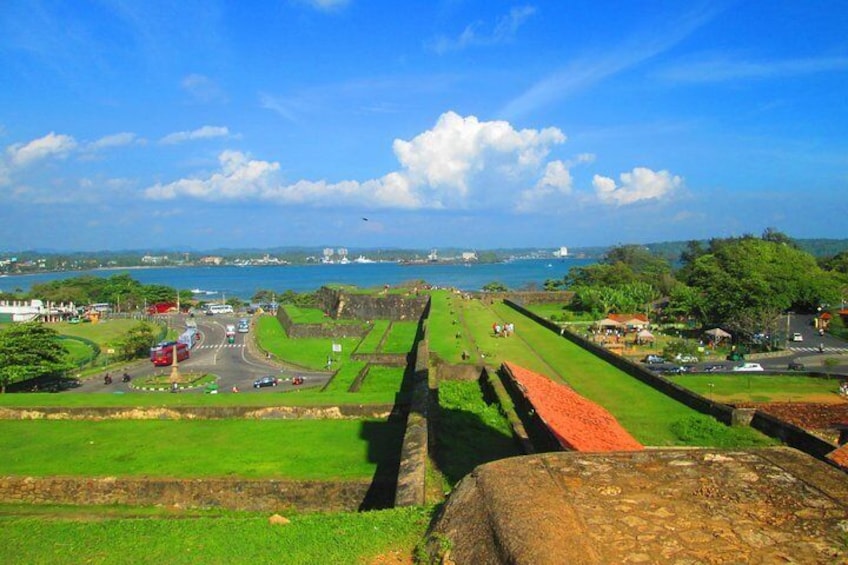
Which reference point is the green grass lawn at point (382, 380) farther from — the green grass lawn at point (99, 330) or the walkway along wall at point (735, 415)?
the green grass lawn at point (99, 330)

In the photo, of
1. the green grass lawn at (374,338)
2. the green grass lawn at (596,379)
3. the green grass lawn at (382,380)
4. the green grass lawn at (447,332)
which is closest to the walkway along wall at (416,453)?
the green grass lawn at (596,379)

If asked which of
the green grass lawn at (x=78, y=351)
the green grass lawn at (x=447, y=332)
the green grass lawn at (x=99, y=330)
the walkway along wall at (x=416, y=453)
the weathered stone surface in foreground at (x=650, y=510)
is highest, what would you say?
the weathered stone surface in foreground at (x=650, y=510)

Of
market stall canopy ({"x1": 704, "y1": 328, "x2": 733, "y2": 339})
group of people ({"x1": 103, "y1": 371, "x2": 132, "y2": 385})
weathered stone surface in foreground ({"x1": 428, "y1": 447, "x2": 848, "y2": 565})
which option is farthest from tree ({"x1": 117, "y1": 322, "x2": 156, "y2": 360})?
weathered stone surface in foreground ({"x1": 428, "y1": 447, "x2": 848, "y2": 565})

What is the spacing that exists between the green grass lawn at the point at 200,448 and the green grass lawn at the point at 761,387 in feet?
40.2

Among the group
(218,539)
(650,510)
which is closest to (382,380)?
(218,539)

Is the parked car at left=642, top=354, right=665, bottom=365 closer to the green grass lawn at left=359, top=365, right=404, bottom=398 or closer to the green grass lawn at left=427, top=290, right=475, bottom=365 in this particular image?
the green grass lawn at left=427, top=290, right=475, bottom=365

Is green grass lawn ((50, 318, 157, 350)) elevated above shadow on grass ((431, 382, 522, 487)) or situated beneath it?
situated beneath

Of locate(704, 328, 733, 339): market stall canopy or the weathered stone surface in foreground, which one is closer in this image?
the weathered stone surface in foreground

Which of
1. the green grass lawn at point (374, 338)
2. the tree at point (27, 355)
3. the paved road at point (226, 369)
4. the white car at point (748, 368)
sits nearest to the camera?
the tree at point (27, 355)

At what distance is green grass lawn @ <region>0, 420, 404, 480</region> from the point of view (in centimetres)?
1086

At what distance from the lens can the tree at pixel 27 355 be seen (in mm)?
24109

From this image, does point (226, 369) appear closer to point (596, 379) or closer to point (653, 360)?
point (596, 379)

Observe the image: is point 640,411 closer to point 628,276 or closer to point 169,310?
point 628,276

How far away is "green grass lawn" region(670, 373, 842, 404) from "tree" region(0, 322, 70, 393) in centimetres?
2522
